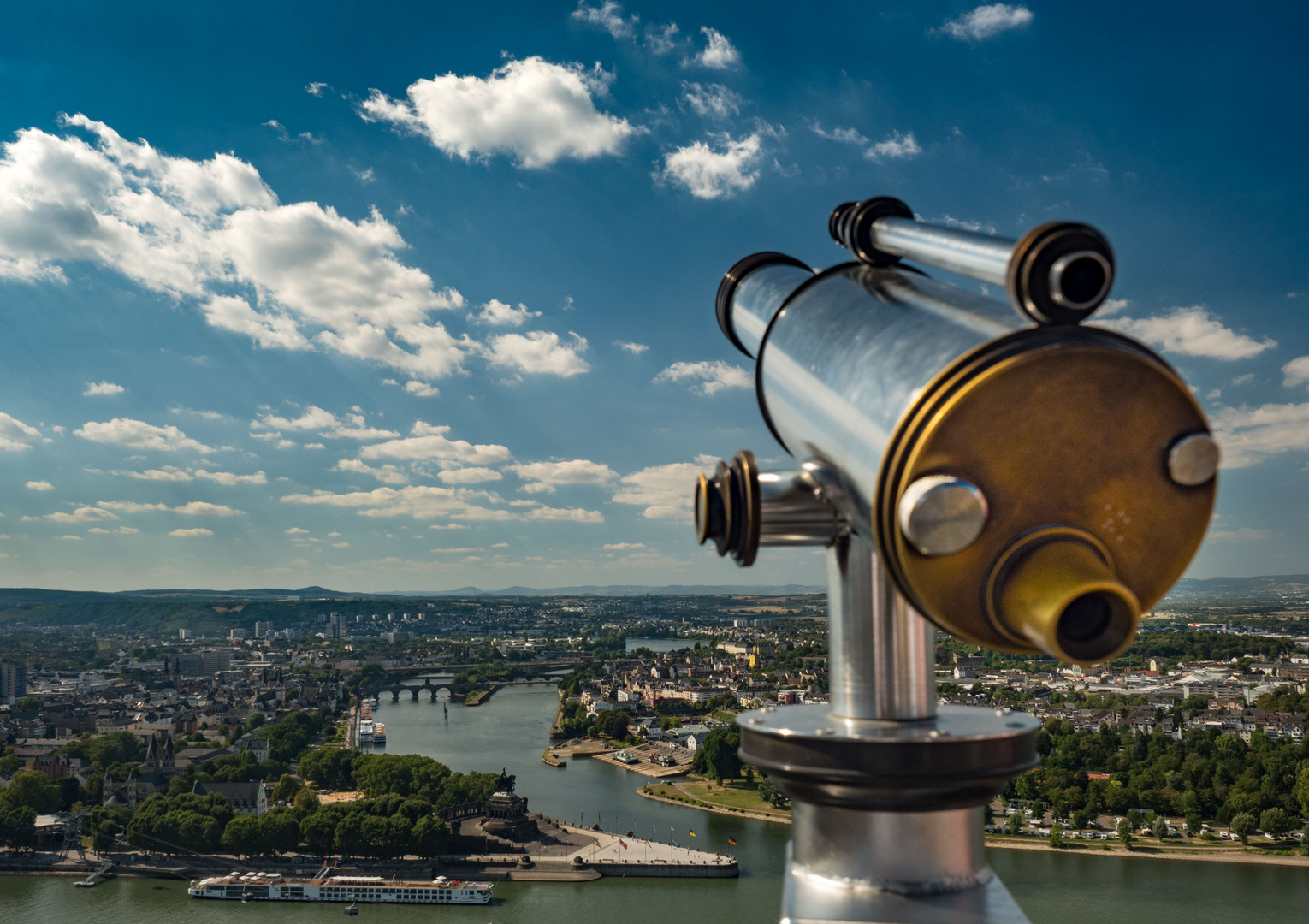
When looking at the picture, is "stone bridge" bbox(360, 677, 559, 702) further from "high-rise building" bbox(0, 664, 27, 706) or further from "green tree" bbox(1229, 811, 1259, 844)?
"green tree" bbox(1229, 811, 1259, 844)

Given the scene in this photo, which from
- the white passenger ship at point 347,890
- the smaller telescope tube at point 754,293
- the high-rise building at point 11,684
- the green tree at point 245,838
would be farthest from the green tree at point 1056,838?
the high-rise building at point 11,684

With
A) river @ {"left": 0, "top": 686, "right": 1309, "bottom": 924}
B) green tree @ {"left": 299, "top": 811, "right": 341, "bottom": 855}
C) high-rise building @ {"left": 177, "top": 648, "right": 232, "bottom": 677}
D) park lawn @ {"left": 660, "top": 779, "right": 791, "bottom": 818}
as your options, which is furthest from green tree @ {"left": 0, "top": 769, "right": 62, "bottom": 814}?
high-rise building @ {"left": 177, "top": 648, "right": 232, "bottom": 677}

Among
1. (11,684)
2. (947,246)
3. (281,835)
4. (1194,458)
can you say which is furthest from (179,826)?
(11,684)

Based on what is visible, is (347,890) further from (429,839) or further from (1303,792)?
(1303,792)

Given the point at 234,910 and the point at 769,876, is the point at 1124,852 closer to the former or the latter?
the point at 769,876

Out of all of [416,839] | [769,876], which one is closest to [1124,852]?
[769,876]

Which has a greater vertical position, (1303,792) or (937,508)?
(937,508)
